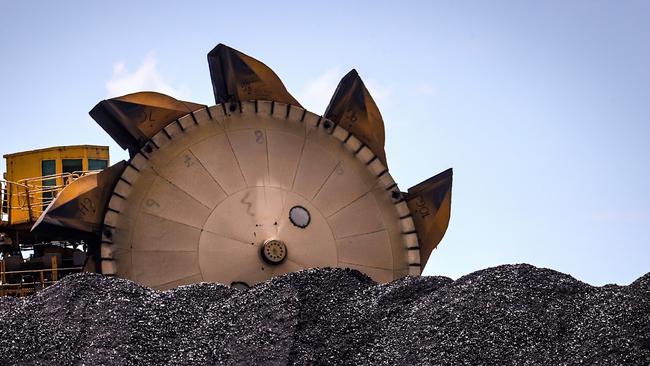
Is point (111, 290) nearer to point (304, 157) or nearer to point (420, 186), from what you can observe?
point (304, 157)

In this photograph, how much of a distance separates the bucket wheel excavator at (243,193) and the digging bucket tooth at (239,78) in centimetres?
2

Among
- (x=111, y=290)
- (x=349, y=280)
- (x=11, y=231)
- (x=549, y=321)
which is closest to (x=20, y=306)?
(x=111, y=290)

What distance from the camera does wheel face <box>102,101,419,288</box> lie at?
57.5ft

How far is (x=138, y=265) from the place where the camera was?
17.4 meters

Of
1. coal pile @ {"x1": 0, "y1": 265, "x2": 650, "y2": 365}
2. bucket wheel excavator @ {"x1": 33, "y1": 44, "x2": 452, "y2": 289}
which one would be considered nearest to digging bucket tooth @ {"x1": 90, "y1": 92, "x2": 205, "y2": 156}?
bucket wheel excavator @ {"x1": 33, "y1": 44, "x2": 452, "y2": 289}

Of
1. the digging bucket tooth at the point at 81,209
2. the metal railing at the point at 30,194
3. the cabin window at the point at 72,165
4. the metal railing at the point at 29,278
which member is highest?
the cabin window at the point at 72,165

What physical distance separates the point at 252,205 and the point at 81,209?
2.70 meters

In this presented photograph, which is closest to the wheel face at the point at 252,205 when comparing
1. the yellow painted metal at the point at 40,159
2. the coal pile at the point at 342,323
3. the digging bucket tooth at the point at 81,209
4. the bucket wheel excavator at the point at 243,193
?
the bucket wheel excavator at the point at 243,193

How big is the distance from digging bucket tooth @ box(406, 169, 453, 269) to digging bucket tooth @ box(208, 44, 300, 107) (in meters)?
2.79

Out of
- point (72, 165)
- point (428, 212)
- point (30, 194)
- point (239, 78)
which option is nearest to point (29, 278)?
point (30, 194)

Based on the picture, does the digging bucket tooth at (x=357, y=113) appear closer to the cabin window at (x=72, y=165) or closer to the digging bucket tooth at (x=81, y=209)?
the digging bucket tooth at (x=81, y=209)

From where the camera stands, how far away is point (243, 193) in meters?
18.0

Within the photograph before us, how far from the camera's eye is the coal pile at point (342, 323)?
11391 mm

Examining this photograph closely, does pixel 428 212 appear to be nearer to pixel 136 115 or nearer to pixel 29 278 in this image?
pixel 136 115
